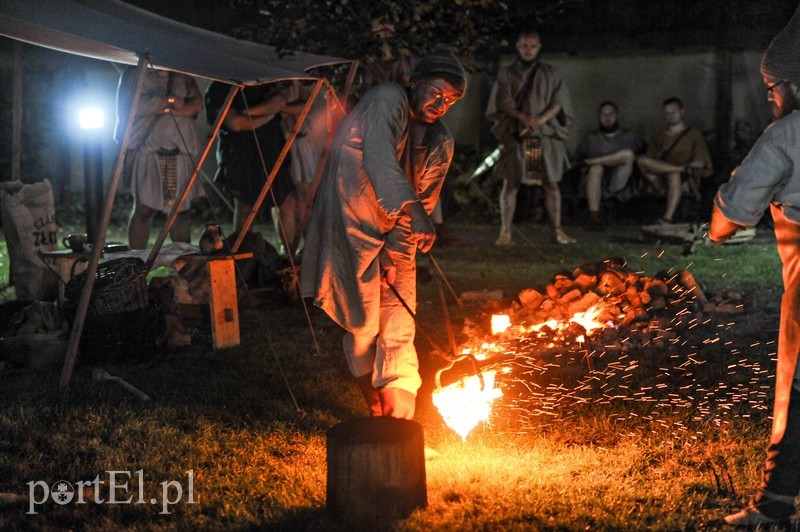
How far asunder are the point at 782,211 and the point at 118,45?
13.5ft

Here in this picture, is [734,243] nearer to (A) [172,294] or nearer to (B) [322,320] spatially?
(B) [322,320]

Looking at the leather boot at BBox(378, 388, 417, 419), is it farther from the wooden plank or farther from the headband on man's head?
the wooden plank

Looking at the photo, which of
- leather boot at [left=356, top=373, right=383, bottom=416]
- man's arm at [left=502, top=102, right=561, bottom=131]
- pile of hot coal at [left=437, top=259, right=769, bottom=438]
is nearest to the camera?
leather boot at [left=356, top=373, right=383, bottom=416]

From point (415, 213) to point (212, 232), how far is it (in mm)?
3136

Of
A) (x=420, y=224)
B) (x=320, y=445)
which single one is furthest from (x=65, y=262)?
(x=420, y=224)

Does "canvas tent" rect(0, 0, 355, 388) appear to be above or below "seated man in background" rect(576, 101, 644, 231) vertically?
above

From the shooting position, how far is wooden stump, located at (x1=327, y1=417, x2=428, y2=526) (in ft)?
12.2

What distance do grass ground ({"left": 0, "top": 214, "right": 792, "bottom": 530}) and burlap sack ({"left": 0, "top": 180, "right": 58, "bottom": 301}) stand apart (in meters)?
1.98

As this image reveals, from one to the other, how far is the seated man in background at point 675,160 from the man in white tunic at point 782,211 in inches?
388

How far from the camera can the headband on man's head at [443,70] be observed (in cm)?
448

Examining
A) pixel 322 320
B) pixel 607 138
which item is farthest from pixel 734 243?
pixel 322 320

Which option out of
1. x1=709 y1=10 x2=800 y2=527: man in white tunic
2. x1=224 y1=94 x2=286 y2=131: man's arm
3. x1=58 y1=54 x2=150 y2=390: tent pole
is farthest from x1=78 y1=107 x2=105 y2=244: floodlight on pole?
x1=709 y1=10 x2=800 y2=527: man in white tunic

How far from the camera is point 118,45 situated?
19.3ft

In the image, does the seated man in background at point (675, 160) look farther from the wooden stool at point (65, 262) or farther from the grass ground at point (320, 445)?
the wooden stool at point (65, 262)
